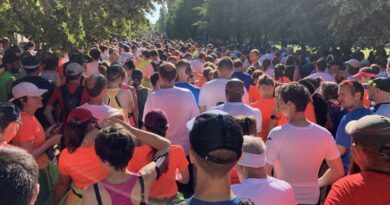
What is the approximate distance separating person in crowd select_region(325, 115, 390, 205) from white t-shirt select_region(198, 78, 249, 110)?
4276 millimetres

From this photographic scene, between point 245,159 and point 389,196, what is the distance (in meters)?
0.89

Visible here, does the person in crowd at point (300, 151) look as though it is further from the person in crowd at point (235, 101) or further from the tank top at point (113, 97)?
the tank top at point (113, 97)

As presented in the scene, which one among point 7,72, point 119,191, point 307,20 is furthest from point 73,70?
point 307,20

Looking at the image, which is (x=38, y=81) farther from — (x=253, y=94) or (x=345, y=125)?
(x=253, y=94)

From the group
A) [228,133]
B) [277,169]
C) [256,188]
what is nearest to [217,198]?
[228,133]

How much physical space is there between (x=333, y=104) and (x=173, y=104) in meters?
2.12

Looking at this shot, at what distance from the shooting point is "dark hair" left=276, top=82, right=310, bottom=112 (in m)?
4.56

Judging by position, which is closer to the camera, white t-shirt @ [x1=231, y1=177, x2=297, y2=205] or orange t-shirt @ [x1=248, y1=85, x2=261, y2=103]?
white t-shirt @ [x1=231, y1=177, x2=297, y2=205]

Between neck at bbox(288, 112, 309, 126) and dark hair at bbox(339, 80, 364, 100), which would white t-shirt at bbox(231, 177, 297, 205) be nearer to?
neck at bbox(288, 112, 309, 126)

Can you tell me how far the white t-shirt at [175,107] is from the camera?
20.6 ft

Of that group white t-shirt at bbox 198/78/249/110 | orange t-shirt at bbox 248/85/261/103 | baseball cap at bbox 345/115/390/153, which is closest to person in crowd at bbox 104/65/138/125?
white t-shirt at bbox 198/78/249/110

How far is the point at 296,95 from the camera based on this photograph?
15.1 feet

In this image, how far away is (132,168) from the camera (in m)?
4.34

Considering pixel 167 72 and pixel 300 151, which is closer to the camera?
pixel 300 151
